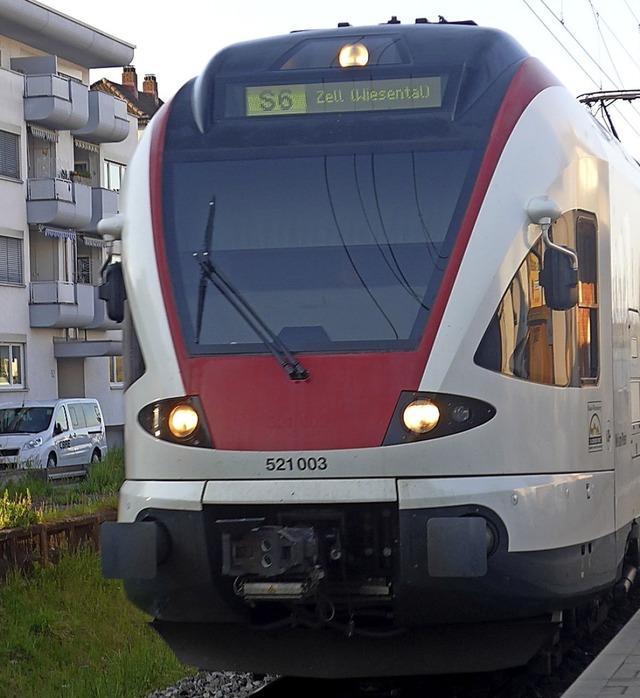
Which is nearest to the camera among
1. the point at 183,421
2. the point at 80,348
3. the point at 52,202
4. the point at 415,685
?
the point at 183,421

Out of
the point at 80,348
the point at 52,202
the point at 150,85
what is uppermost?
the point at 150,85

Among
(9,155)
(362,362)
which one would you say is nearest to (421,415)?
(362,362)

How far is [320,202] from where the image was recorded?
8.02 m

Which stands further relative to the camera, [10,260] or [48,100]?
[48,100]

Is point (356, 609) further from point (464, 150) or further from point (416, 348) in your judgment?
point (464, 150)

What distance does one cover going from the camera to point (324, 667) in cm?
809

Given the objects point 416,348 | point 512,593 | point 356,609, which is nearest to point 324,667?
point 356,609

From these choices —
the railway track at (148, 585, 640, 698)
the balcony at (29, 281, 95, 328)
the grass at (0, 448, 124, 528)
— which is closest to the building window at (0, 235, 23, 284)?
the balcony at (29, 281, 95, 328)

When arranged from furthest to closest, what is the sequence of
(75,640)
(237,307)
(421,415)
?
(75,640) < (237,307) < (421,415)

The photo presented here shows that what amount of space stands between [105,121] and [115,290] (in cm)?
4296

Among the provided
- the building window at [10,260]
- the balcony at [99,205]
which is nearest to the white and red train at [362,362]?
the building window at [10,260]

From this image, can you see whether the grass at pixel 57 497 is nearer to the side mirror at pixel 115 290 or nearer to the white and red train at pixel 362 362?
the side mirror at pixel 115 290

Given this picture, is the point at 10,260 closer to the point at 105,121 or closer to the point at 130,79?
the point at 105,121

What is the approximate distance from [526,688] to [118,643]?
11.5ft
